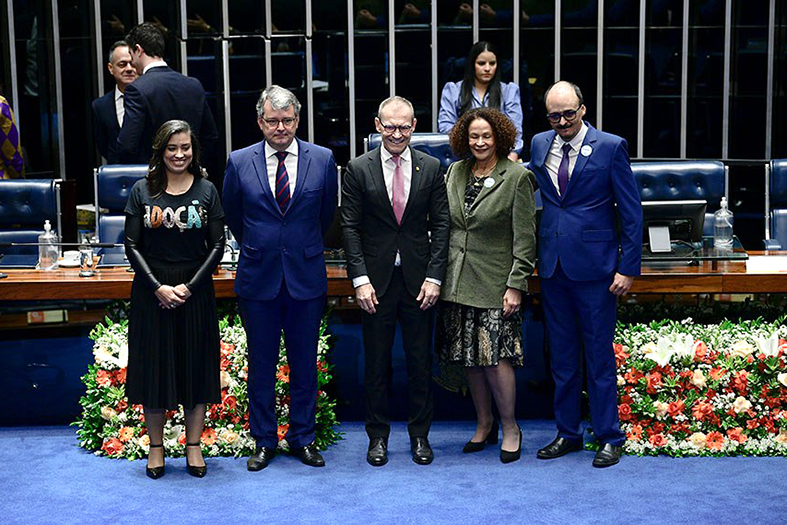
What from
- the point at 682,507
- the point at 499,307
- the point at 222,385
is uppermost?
the point at 499,307

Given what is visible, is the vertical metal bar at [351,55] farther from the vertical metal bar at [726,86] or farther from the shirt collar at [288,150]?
the shirt collar at [288,150]

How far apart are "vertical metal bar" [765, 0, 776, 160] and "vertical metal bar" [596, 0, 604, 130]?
1069 mm

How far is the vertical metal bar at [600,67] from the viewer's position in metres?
8.30

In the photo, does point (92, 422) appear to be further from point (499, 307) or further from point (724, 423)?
point (724, 423)

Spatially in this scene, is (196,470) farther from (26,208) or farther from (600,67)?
(600,67)

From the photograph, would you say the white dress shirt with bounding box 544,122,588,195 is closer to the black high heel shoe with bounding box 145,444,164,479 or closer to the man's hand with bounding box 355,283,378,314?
the man's hand with bounding box 355,283,378,314

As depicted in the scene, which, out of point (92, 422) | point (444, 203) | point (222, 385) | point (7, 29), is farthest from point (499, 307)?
point (7, 29)

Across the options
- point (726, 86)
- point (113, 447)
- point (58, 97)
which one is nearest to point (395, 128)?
point (113, 447)

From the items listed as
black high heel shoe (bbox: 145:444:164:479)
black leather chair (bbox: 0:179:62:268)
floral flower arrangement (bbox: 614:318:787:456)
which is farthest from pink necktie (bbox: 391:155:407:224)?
black leather chair (bbox: 0:179:62:268)

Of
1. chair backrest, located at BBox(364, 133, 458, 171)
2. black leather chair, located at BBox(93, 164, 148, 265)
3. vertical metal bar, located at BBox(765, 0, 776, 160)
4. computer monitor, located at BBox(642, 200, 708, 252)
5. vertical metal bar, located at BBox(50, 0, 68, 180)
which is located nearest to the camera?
computer monitor, located at BBox(642, 200, 708, 252)

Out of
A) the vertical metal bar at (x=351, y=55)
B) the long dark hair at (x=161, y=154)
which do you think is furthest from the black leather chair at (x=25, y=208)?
the vertical metal bar at (x=351, y=55)

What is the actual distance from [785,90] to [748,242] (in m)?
1.02

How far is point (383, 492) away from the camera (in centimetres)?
475

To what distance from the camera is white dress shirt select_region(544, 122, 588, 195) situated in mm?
5004
